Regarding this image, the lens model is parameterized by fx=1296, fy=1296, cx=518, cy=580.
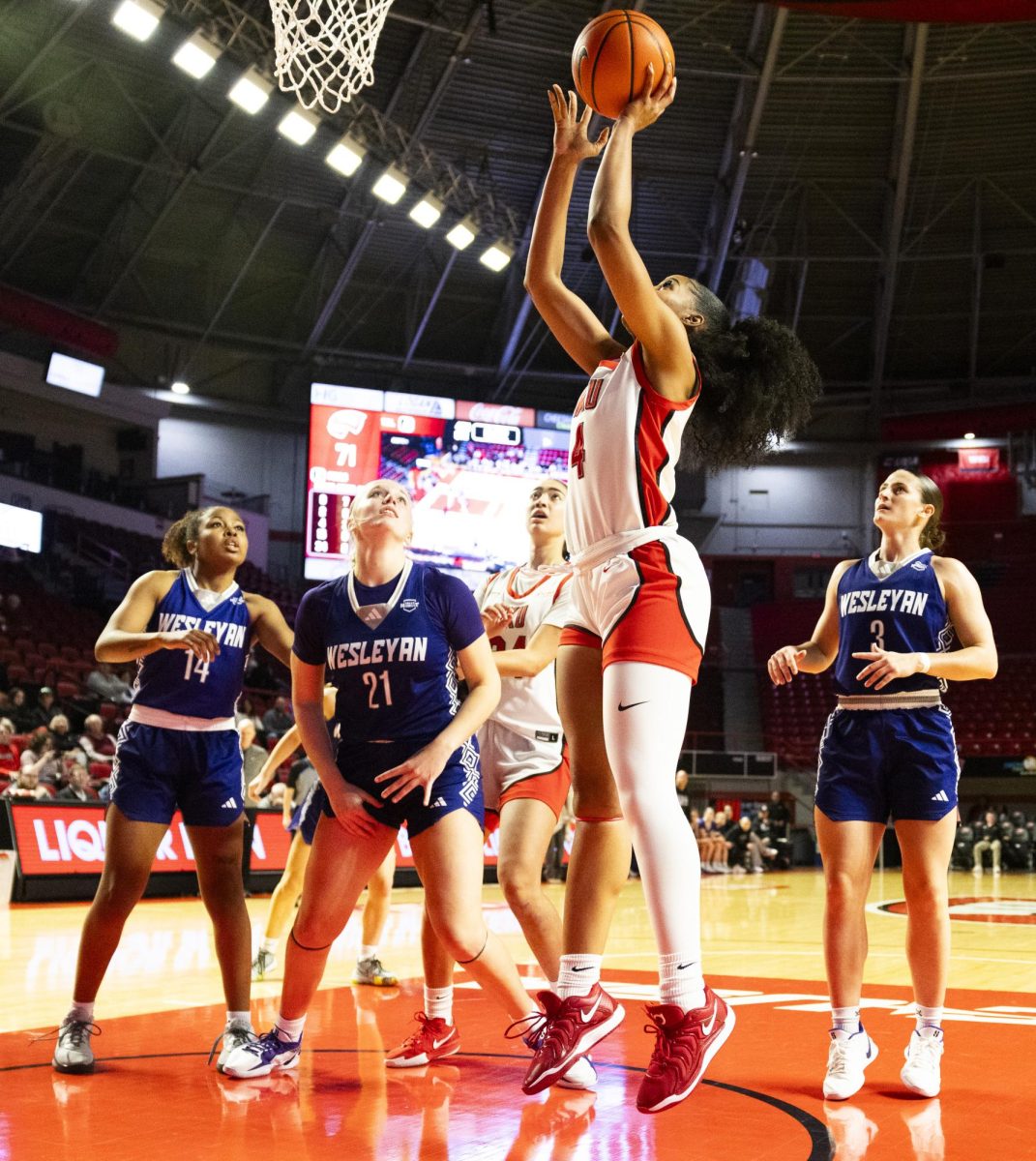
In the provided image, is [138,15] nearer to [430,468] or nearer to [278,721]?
[430,468]

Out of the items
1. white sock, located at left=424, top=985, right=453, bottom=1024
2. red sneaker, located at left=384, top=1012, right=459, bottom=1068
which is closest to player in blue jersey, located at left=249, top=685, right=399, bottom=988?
white sock, located at left=424, top=985, right=453, bottom=1024

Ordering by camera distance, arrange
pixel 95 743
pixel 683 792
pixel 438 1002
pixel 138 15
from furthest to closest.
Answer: pixel 683 792, pixel 138 15, pixel 95 743, pixel 438 1002

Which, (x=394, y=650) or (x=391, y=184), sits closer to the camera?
(x=394, y=650)

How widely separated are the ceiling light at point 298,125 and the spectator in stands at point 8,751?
894cm

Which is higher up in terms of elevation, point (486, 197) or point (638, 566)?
point (486, 197)

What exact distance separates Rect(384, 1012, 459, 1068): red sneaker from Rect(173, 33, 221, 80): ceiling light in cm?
1508

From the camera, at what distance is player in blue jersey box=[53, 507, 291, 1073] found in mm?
4703

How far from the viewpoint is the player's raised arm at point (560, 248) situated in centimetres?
379

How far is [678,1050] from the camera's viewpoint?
10.6 ft

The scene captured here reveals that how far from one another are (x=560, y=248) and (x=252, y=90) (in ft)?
50.6

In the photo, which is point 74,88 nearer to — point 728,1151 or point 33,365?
point 33,365

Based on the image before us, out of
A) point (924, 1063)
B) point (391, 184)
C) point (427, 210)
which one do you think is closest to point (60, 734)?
point (391, 184)

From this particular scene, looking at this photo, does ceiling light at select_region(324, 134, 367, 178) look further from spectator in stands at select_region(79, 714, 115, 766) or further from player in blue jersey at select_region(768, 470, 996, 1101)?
player in blue jersey at select_region(768, 470, 996, 1101)

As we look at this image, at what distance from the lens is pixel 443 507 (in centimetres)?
2302
